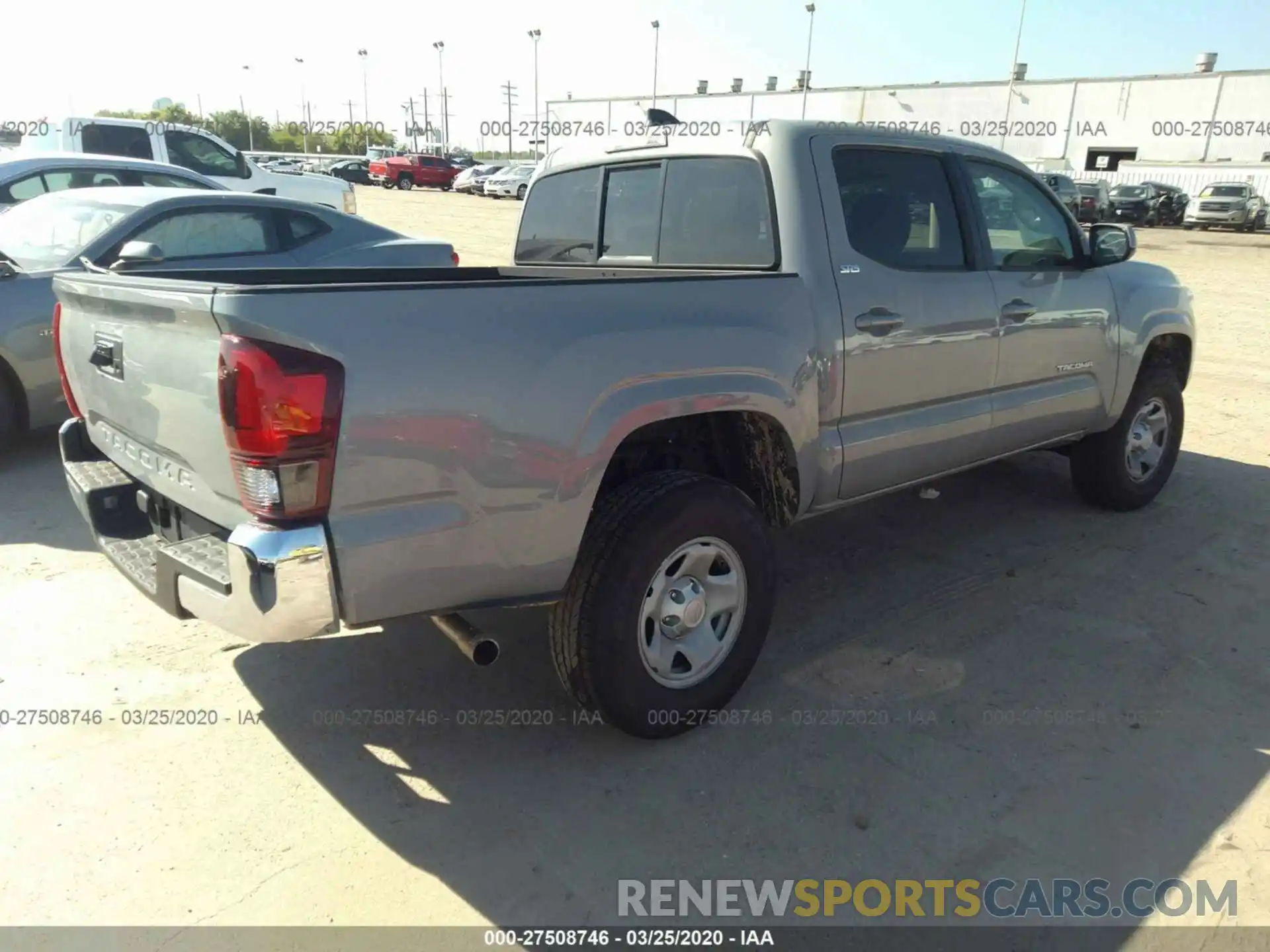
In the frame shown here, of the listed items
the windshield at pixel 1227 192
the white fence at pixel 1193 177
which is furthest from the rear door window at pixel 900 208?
the white fence at pixel 1193 177

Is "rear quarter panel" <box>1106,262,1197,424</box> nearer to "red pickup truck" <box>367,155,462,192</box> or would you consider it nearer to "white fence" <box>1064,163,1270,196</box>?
"white fence" <box>1064,163,1270,196</box>

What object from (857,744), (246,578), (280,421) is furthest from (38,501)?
(857,744)

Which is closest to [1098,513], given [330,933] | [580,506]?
[580,506]

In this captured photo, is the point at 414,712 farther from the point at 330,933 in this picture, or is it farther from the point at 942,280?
the point at 942,280

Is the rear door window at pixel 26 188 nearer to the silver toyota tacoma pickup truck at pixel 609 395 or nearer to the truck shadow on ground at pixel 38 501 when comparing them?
the truck shadow on ground at pixel 38 501

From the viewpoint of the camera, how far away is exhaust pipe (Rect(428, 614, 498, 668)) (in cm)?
266

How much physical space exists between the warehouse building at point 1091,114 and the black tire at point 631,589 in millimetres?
36874

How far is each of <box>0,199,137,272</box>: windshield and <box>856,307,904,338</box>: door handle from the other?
5052 mm

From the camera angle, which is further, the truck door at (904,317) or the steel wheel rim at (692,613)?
the truck door at (904,317)

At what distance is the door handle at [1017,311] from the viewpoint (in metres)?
4.07

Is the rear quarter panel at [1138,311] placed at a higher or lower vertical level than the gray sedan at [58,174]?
lower

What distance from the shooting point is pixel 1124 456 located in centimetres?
514

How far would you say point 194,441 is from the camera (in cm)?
250

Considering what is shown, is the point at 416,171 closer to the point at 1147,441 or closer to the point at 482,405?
the point at 1147,441
